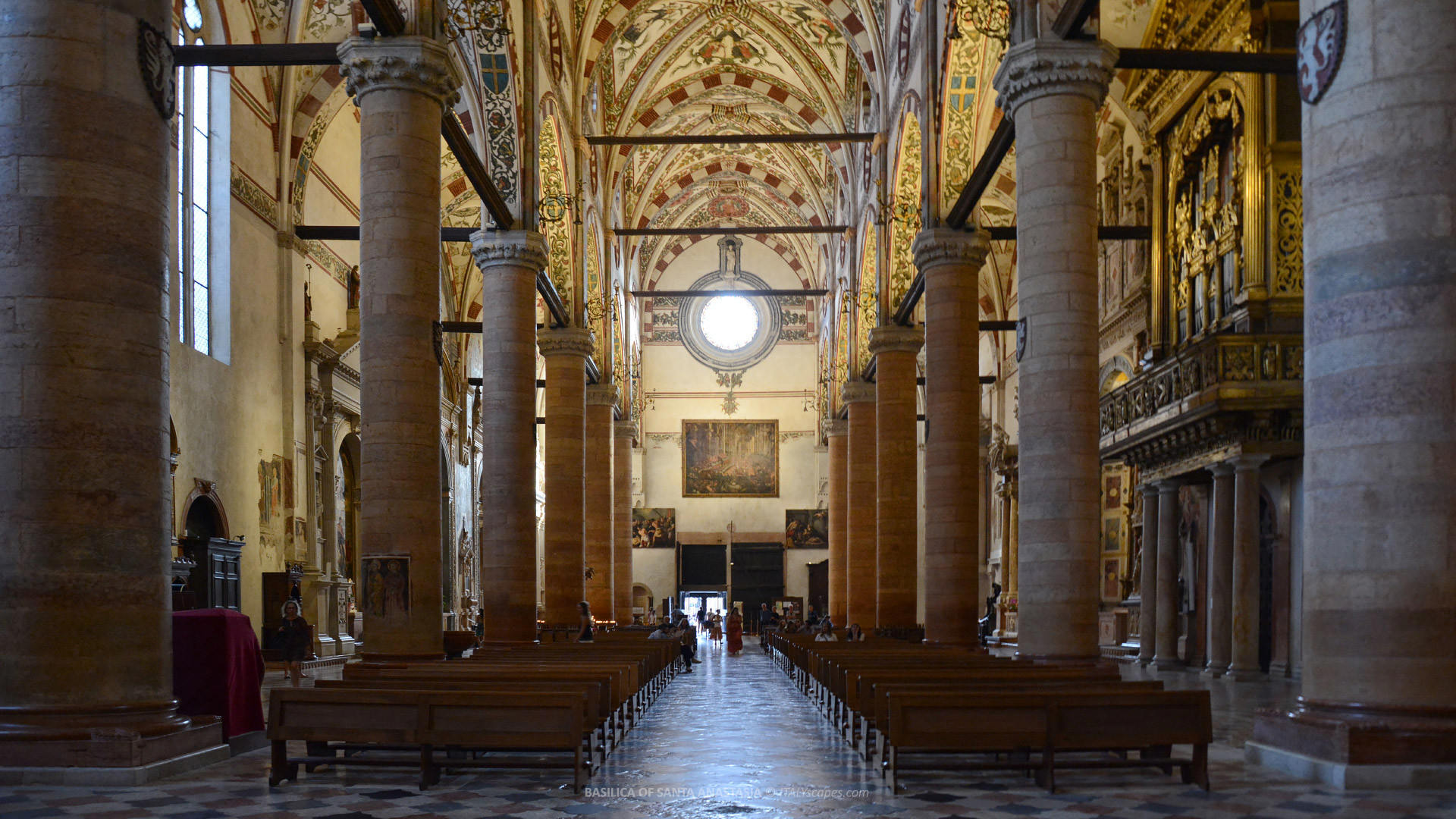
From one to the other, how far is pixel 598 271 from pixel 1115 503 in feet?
51.6

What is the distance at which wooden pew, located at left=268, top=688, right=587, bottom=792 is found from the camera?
894 centimetres

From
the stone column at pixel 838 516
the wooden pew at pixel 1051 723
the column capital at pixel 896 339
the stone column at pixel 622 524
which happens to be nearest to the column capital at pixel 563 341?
the column capital at pixel 896 339

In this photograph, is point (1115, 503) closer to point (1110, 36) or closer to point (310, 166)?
point (1110, 36)

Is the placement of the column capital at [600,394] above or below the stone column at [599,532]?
above

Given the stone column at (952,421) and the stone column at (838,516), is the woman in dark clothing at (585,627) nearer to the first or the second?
the stone column at (952,421)

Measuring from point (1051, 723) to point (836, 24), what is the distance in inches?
1003

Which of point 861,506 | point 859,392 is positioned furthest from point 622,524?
point 859,392

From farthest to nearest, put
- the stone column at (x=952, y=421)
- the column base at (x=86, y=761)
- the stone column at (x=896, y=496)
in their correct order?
the stone column at (x=896, y=496) < the stone column at (x=952, y=421) < the column base at (x=86, y=761)

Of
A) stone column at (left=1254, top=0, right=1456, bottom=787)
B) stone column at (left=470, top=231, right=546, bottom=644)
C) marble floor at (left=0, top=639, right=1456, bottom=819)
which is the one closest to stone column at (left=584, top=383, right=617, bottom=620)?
stone column at (left=470, top=231, right=546, bottom=644)

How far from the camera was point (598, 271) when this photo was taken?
1437 inches

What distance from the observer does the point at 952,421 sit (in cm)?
2092

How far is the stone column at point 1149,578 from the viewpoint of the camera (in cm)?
2369

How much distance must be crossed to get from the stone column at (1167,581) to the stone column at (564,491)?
11831 millimetres

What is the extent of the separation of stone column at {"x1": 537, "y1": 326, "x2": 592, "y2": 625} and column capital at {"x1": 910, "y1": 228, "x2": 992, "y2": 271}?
10.6 m
